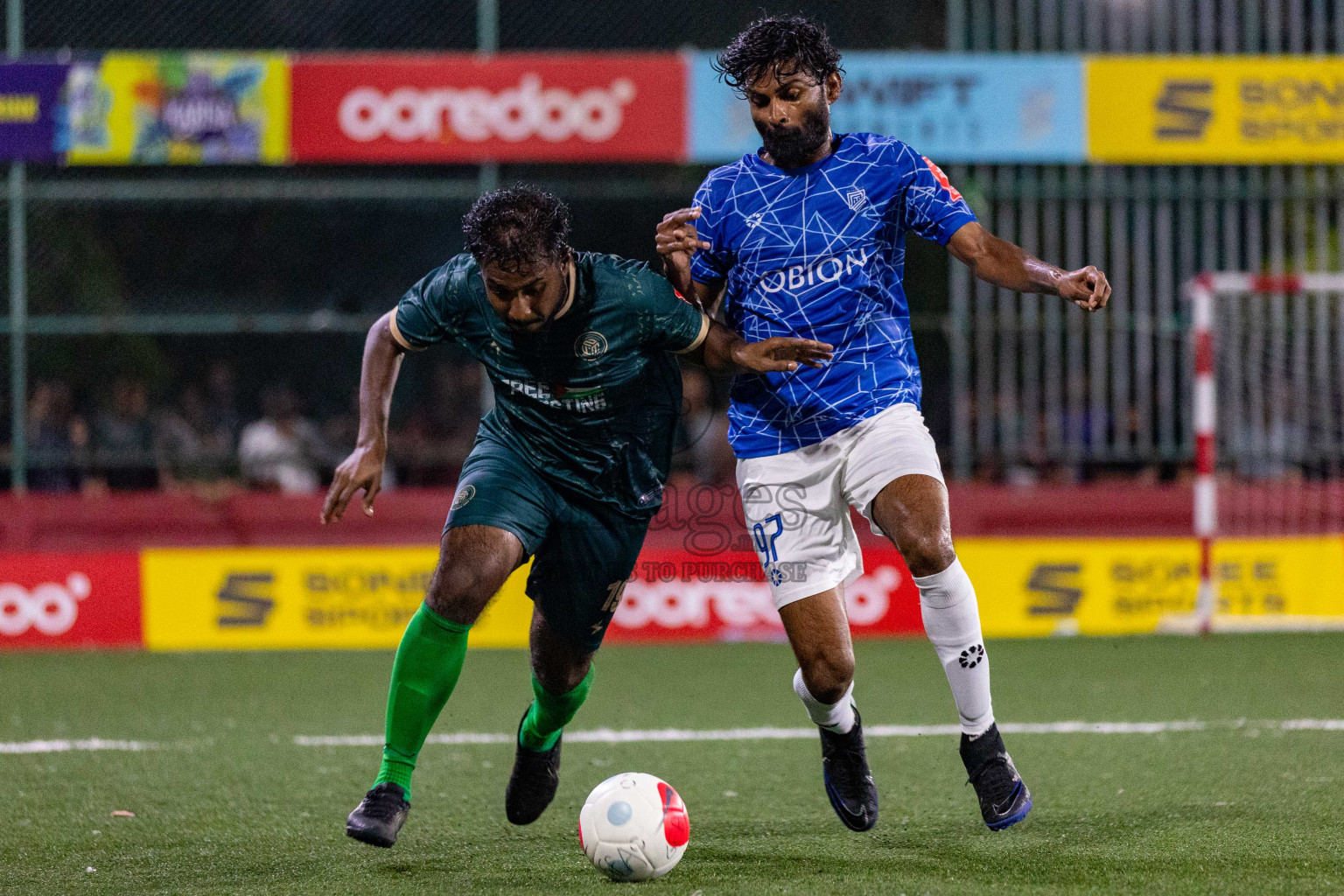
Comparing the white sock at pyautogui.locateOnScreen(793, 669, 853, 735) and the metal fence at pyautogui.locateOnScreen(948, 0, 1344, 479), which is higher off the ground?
the metal fence at pyautogui.locateOnScreen(948, 0, 1344, 479)

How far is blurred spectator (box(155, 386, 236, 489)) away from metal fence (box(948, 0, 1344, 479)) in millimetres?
5518

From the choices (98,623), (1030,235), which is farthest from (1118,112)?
(98,623)

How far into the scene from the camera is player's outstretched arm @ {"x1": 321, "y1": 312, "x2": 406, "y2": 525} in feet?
14.0

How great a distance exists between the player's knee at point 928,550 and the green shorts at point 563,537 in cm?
81

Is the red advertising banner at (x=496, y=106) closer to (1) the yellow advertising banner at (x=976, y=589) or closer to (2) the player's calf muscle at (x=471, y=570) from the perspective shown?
(1) the yellow advertising banner at (x=976, y=589)

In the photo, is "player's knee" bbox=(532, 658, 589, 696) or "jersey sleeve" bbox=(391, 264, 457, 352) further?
"player's knee" bbox=(532, 658, 589, 696)

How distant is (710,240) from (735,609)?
566 cm

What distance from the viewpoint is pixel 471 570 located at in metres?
4.11

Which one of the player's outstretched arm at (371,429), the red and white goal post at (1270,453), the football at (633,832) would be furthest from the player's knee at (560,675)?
the red and white goal post at (1270,453)

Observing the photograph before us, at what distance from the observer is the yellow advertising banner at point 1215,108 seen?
436 inches

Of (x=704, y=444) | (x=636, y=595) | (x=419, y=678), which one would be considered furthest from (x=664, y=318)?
(x=704, y=444)

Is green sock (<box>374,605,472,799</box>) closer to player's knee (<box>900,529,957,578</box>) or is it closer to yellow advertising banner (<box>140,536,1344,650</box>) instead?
player's knee (<box>900,529,957,578</box>)

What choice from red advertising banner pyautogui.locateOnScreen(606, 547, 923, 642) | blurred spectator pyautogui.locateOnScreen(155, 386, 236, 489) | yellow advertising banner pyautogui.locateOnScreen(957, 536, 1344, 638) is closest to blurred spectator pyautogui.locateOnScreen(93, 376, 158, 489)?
blurred spectator pyautogui.locateOnScreen(155, 386, 236, 489)

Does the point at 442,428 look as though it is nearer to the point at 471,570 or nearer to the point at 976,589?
the point at 976,589
